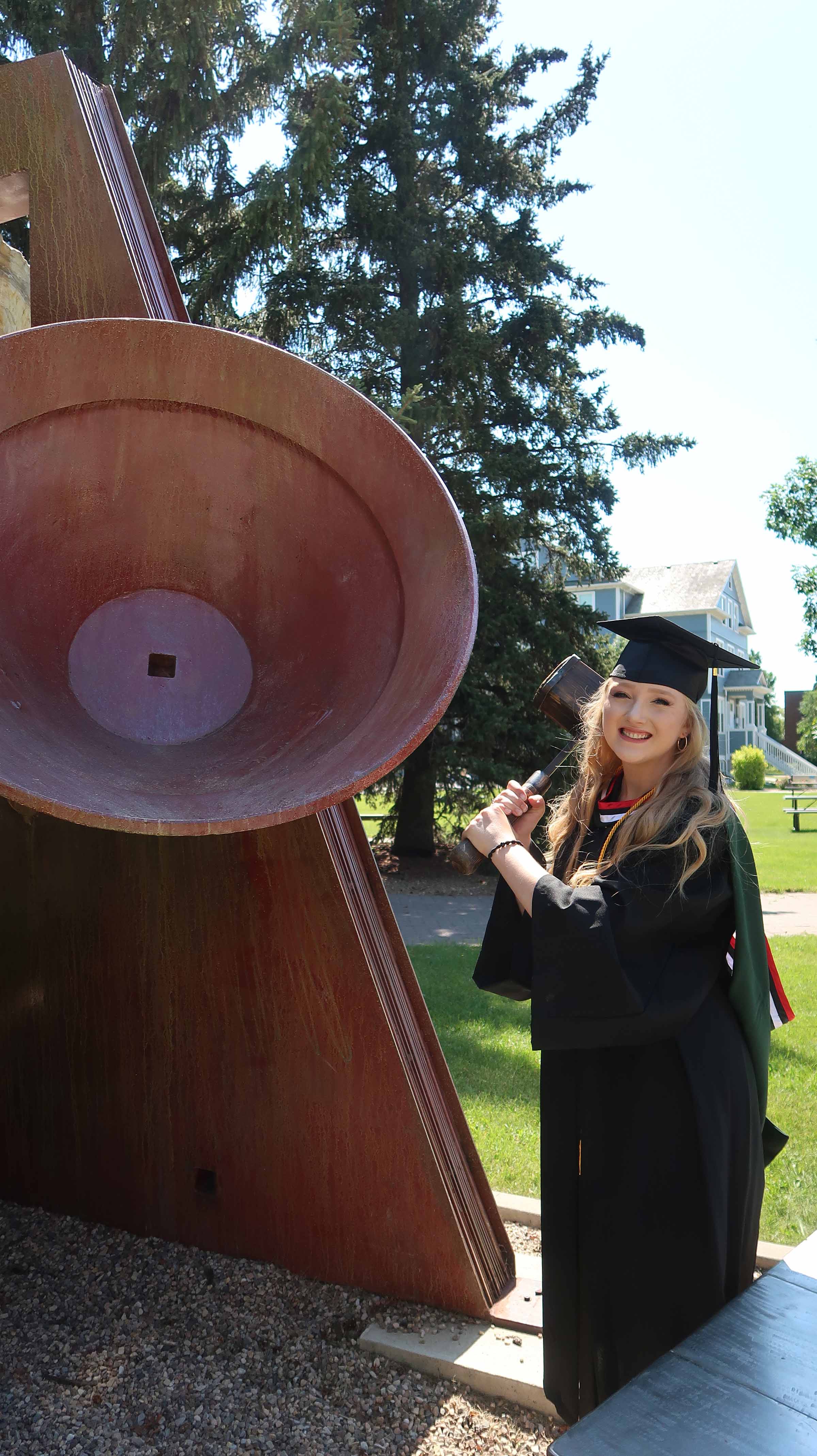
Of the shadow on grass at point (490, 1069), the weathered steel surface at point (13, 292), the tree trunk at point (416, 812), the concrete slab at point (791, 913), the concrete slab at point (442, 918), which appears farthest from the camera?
the tree trunk at point (416, 812)

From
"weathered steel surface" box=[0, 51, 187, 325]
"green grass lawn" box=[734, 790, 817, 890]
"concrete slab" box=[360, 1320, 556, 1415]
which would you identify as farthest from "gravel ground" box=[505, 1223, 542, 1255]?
"green grass lawn" box=[734, 790, 817, 890]

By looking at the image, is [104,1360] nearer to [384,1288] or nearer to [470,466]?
[384,1288]

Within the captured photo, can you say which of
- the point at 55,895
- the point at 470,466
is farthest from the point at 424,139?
the point at 55,895

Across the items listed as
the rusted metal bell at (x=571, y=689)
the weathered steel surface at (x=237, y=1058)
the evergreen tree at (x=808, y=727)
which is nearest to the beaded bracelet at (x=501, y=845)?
the rusted metal bell at (x=571, y=689)

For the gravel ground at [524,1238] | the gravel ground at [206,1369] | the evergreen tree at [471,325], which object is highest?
the evergreen tree at [471,325]

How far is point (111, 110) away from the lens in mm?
3012

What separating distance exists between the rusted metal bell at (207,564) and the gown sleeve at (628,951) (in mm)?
517

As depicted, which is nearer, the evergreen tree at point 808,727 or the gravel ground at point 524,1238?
the gravel ground at point 524,1238

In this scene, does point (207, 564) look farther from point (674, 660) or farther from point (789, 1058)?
point (789, 1058)

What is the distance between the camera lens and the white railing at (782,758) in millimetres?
48156

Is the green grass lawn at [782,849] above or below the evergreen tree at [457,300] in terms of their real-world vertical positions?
below

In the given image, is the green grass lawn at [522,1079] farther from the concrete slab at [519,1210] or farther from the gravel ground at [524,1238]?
the gravel ground at [524,1238]

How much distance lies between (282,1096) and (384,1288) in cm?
57

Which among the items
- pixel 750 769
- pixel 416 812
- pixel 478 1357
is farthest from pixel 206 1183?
pixel 750 769
